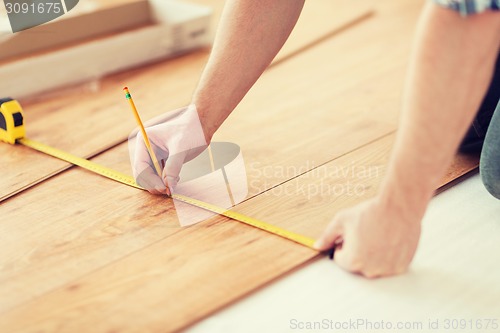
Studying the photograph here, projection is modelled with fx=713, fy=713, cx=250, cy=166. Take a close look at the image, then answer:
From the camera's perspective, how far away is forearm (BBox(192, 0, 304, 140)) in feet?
5.67

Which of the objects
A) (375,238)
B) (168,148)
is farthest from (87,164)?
(375,238)

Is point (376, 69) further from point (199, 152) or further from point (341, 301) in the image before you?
point (341, 301)

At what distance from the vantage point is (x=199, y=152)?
1.77 meters

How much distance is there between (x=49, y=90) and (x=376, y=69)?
117 centimetres

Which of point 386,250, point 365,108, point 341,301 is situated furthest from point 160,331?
point 365,108

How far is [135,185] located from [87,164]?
21cm

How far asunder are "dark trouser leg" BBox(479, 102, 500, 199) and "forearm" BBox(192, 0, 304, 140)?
55 cm

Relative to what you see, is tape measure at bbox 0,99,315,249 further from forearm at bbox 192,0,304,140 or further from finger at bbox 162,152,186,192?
forearm at bbox 192,0,304,140

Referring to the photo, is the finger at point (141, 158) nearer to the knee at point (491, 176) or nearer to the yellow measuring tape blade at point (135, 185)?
the yellow measuring tape blade at point (135, 185)

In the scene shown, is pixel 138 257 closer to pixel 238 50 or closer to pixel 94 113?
pixel 238 50

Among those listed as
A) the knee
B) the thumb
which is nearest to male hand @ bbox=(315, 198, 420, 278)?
the thumb

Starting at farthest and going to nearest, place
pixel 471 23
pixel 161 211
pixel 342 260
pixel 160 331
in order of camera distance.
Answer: pixel 161 211, pixel 342 260, pixel 160 331, pixel 471 23

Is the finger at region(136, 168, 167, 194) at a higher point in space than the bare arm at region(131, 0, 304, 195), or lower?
lower

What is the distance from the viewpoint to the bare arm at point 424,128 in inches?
46.1
